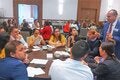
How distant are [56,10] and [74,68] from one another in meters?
9.28

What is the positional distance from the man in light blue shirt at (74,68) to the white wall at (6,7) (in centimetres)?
937

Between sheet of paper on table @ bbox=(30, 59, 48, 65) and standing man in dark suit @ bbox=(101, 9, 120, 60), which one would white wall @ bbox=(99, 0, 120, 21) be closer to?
standing man in dark suit @ bbox=(101, 9, 120, 60)

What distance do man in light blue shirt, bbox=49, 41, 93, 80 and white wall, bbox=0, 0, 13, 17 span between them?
9373mm

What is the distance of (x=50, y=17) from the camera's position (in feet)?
35.9

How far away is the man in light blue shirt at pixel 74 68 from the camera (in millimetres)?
1789

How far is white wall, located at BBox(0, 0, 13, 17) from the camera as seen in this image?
34.7 feet

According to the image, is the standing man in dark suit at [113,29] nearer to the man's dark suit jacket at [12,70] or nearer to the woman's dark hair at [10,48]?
the woman's dark hair at [10,48]

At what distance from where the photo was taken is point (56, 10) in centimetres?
1088

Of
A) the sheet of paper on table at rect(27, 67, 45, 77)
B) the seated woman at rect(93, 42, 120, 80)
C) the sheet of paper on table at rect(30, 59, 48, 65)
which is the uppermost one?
the seated woman at rect(93, 42, 120, 80)

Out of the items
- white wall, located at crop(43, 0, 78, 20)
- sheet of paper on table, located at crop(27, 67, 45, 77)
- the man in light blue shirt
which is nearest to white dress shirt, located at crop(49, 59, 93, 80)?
the man in light blue shirt

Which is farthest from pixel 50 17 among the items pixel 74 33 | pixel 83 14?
pixel 74 33

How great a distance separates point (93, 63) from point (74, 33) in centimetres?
241

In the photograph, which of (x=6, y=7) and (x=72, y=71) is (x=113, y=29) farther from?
(x=6, y=7)

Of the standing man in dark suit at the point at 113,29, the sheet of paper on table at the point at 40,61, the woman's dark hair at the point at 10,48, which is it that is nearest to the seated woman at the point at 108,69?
the sheet of paper on table at the point at 40,61
